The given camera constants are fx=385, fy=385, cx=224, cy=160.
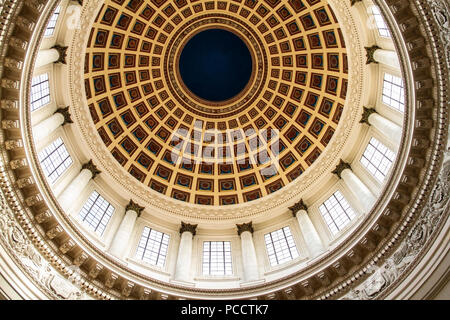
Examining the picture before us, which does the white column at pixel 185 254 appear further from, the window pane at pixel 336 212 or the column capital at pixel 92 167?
the window pane at pixel 336 212

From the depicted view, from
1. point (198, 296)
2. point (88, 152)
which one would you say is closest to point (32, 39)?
point (88, 152)

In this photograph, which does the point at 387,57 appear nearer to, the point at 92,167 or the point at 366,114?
the point at 366,114

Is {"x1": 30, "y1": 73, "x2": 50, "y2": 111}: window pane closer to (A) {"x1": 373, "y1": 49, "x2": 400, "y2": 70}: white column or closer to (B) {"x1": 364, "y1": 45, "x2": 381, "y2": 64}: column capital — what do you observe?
(B) {"x1": 364, "y1": 45, "x2": 381, "y2": 64}: column capital

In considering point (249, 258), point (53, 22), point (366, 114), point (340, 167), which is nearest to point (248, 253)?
point (249, 258)

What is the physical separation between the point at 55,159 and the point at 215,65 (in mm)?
19986

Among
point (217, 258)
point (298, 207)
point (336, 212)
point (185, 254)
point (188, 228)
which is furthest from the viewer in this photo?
point (188, 228)

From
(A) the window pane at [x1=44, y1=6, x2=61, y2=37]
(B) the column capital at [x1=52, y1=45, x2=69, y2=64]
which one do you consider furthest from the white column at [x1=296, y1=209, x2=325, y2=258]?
(A) the window pane at [x1=44, y1=6, x2=61, y2=37]

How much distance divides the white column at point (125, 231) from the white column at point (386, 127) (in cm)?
1850

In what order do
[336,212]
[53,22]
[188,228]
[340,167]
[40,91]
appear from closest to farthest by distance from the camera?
[53,22]
[40,91]
[336,212]
[340,167]
[188,228]

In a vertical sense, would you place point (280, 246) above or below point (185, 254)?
above

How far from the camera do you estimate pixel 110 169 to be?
31094mm

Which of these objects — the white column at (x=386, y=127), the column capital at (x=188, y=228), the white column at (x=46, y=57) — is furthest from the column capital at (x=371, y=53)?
the white column at (x=46, y=57)

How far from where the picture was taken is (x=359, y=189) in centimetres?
2592

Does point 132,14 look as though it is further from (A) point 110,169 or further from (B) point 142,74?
(A) point 110,169
